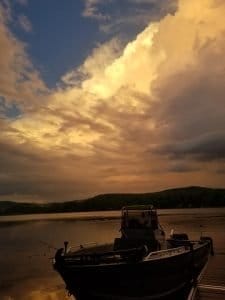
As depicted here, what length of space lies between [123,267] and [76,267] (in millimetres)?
2137

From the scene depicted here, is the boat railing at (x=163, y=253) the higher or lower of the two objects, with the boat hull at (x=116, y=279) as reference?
higher

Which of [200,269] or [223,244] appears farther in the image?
[223,244]

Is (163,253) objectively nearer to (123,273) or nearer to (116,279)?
(123,273)

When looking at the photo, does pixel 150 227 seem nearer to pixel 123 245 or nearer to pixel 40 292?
pixel 123 245

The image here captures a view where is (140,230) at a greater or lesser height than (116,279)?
greater

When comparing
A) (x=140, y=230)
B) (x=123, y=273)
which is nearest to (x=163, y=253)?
(x=123, y=273)

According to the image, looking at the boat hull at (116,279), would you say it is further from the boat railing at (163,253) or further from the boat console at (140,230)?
the boat console at (140,230)

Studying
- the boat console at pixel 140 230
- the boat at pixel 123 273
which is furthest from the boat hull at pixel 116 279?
the boat console at pixel 140 230

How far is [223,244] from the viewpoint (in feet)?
160

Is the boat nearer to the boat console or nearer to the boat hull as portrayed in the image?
the boat hull

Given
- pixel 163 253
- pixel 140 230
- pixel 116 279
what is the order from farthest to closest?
pixel 140 230 → pixel 163 253 → pixel 116 279

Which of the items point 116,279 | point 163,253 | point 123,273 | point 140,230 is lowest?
point 116,279

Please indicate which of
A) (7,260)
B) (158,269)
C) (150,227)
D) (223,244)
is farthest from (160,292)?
(223,244)

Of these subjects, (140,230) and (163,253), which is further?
(140,230)
